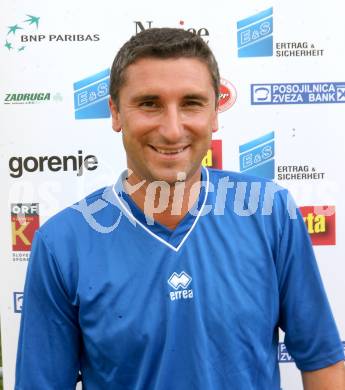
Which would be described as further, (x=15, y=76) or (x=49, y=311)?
(x=15, y=76)

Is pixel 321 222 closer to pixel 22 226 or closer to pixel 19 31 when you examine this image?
pixel 22 226

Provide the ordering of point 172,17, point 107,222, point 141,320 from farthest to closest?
point 172,17
point 107,222
point 141,320

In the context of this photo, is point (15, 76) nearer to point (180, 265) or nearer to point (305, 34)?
point (305, 34)

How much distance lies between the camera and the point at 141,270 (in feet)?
3.64

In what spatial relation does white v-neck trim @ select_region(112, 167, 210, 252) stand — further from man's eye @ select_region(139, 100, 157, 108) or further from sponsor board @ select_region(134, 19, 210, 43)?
sponsor board @ select_region(134, 19, 210, 43)

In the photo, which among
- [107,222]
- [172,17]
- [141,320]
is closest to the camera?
[141,320]

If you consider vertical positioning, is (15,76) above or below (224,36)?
below

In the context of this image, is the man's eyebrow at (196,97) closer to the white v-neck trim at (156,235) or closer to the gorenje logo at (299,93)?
the white v-neck trim at (156,235)

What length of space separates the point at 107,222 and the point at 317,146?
1.13m

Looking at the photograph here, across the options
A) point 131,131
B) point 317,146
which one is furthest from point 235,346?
point 317,146

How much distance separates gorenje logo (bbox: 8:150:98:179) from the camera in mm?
2033

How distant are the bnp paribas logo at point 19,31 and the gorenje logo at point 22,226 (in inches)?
24.0

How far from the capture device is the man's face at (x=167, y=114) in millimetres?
1073

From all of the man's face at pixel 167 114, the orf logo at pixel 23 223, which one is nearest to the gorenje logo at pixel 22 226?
the orf logo at pixel 23 223
